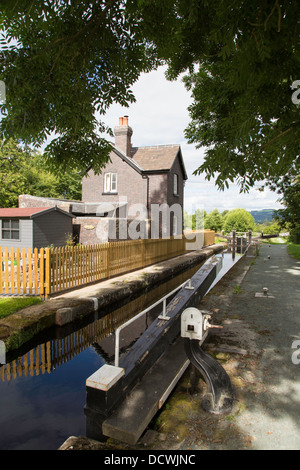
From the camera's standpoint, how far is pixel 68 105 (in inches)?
239

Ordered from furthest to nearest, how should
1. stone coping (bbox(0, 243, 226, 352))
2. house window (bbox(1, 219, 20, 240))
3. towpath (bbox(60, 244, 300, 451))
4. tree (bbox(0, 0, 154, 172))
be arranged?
house window (bbox(1, 219, 20, 240)), stone coping (bbox(0, 243, 226, 352)), tree (bbox(0, 0, 154, 172)), towpath (bbox(60, 244, 300, 451))

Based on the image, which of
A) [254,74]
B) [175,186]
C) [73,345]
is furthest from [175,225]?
[254,74]

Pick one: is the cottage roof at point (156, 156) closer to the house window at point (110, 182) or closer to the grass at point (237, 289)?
the house window at point (110, 182)

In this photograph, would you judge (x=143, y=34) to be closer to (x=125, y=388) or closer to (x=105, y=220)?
(x=125, y=388)

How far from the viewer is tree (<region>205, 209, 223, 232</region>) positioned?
192 ft

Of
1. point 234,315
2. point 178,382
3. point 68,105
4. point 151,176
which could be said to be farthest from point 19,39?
point 151,176

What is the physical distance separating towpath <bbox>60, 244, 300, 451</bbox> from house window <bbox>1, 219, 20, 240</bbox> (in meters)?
13.3

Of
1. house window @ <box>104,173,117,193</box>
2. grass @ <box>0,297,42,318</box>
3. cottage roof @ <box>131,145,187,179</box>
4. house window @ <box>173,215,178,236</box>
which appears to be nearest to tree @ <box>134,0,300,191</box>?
grass @ <box>0,297,42,318</box>

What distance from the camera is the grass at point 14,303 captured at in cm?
642

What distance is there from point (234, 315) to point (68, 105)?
6.06m

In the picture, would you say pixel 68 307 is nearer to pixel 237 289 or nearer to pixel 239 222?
pixel 237 289

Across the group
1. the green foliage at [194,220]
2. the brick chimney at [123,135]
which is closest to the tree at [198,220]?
the green foliage at [194,220]

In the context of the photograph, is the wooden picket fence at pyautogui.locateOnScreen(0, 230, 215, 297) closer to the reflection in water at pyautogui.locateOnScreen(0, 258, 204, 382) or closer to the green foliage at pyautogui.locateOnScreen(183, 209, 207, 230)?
the reflection in water at pyautogui.locateOnScreen(0, 258, 204, 382)
